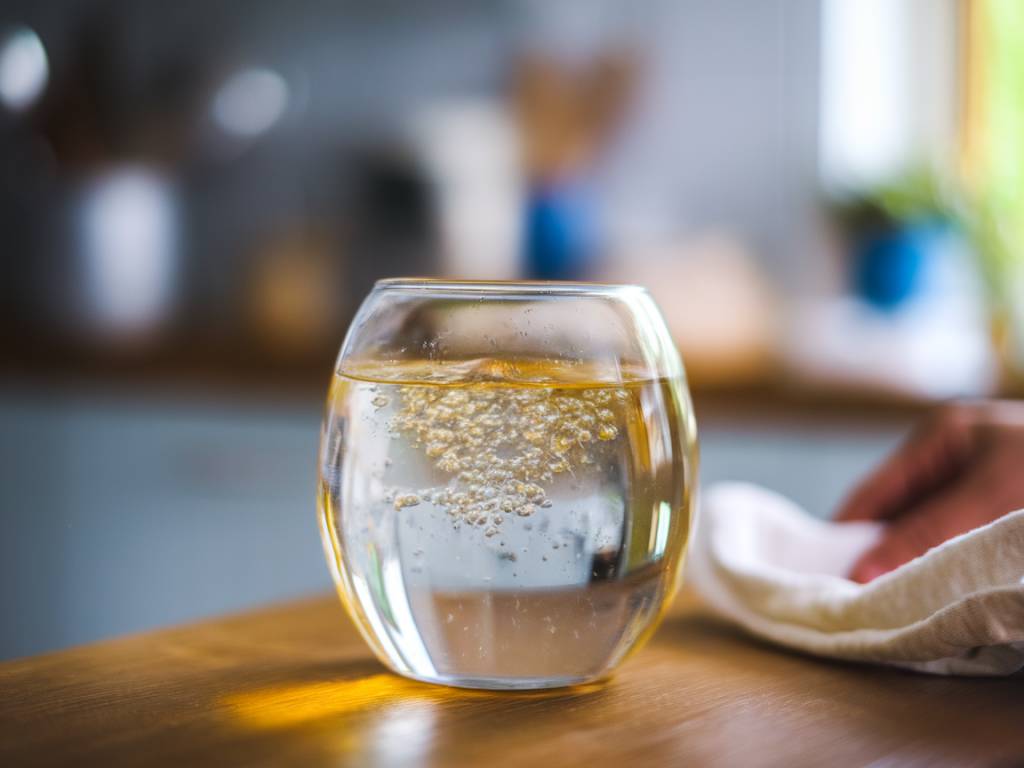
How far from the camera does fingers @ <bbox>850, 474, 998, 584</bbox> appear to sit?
62 centimetres

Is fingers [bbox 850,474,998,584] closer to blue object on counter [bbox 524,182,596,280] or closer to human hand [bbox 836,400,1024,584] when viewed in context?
human hand [bbox 836,400,1024,584]

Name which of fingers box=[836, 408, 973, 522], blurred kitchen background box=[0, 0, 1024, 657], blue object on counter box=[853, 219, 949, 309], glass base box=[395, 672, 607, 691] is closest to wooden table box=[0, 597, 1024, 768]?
glass base box=[395, 672, 607, 691]

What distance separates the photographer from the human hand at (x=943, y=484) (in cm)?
63

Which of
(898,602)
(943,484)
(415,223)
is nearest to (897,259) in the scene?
(415,223)

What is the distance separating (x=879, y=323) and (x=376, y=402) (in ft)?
6.31

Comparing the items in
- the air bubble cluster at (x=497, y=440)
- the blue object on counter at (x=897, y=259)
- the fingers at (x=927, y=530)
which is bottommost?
the fingers at (x=927, y=530)

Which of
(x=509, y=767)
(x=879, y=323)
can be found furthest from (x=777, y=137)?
(x=509, y=767)

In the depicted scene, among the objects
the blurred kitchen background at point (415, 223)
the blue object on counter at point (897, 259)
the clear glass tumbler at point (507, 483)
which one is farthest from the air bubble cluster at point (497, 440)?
the blue object on counter at point (897, 259)

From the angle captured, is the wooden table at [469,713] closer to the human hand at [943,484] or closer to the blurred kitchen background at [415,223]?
the human hand at [943,484]

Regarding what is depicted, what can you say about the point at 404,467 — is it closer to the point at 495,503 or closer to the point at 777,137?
the point at 495,503

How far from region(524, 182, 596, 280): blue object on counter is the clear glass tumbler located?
1.92m

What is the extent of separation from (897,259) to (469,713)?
1952 millimetres

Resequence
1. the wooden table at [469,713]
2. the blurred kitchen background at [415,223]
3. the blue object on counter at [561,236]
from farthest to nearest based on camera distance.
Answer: the blue object on counter at [561,236] < the blurred kitchen background at [415,223] < the wooden table at [469,713]

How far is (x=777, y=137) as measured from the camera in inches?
90.4
